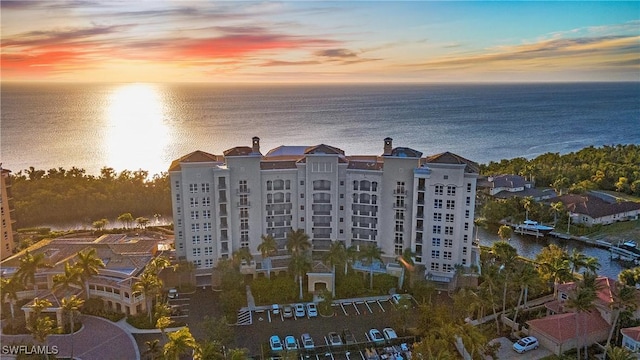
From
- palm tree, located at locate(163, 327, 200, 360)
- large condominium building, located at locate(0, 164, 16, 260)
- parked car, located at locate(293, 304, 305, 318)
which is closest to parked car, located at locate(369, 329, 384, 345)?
parked car, located at locate(293, 304, 305, 318)

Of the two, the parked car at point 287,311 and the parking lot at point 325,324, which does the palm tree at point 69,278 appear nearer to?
the parking lot at point 325,324

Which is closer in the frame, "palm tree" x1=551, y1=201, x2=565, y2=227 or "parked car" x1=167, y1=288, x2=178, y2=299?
"parked car" x1=167, y1=288, x2=178, y2=299

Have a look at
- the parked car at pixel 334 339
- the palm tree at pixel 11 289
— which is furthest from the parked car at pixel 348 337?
the palm tree at pixel 11 289

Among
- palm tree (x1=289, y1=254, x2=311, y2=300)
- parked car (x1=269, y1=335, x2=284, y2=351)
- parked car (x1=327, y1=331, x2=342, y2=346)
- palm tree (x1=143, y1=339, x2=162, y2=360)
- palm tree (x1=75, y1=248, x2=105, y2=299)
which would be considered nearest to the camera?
palm tree (x1=143, y1=339, x2=162, y2=360)

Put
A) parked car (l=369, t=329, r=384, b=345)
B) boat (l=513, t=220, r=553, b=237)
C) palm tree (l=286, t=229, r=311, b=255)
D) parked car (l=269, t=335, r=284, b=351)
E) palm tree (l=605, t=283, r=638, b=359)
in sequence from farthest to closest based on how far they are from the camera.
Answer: boat (l=513, t=220, r=553, b=237) < palm tree (l=286, t=229, r=311, b=255) < parked car (l=369, t=329, r=384, b=345) < parked car (l=269, t=335, r=284, b=351) < palm tree (l=605, t=283, r=638, b=359)

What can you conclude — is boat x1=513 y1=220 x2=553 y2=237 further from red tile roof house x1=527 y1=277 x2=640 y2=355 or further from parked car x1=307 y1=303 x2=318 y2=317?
parked car x1=307 y1=303 x2=318 y2=317

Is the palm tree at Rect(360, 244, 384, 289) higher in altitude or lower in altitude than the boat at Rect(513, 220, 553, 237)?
higher

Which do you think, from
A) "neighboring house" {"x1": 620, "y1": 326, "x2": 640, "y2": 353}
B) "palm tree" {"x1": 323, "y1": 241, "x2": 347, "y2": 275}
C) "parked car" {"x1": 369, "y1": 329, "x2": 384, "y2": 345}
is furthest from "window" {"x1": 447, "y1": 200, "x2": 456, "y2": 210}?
"neighboring house" {"x1": 620, "y1": 326, "x2": 640, "y2": 353}

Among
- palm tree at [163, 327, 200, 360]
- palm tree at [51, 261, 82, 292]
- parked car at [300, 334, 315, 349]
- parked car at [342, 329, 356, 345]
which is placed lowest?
parked car at [342, 329, 356, 345]

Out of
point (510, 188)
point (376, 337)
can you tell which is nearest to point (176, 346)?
point (376, 337)
